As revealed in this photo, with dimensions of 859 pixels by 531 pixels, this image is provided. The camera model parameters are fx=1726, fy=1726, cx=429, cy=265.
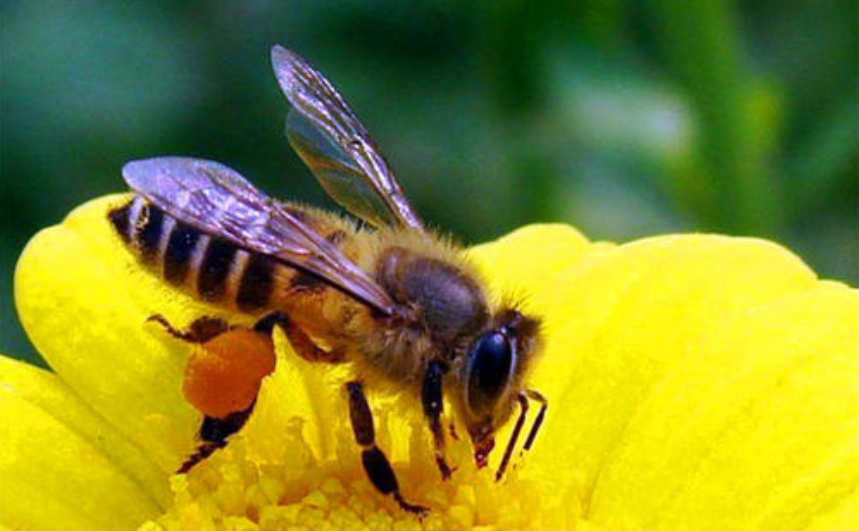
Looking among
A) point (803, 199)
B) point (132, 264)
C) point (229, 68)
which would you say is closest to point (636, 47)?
point (803, 199)

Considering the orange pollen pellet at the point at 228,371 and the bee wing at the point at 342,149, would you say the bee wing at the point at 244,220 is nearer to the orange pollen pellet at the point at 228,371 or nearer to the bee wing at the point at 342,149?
the orange pollen pellet at the point at 228,371

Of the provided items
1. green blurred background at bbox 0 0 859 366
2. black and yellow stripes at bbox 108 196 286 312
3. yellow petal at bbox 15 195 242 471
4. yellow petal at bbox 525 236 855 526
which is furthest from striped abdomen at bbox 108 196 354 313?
green blurred background at bbox 0 0 859 366

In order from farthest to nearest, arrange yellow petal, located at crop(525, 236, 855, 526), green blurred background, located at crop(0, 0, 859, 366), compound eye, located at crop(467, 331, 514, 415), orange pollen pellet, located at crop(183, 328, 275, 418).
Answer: green blurred background, located at crop(0, 0, 859, 366) → yellow petal, located at crop(525, 236, 855, 526) → orange pollen pellet, located at crop(183, 328, 275, 418) → compound eye, located at crop(467, 331, 514, 415)

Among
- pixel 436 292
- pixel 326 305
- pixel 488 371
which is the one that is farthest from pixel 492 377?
pixel 326 305

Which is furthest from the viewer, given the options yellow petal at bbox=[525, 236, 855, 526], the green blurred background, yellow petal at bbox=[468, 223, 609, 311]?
the green blurred background

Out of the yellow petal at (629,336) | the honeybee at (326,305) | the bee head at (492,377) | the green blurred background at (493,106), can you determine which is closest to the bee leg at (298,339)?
the honeybee at (326,305)

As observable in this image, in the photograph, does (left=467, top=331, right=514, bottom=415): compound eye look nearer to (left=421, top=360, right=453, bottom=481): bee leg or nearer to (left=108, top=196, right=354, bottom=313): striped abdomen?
(left=421, top=360, right=453, bottom=481): bee leg
